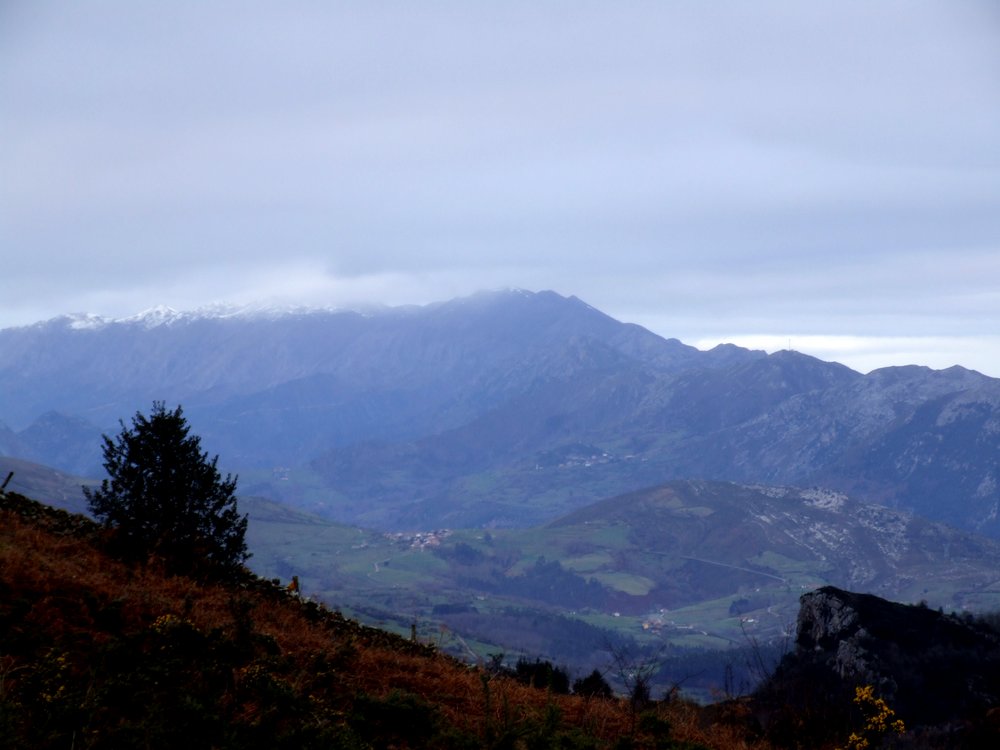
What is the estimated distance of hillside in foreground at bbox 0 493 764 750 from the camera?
30.1 ft

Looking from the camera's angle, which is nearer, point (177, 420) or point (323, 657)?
point (323, 657)

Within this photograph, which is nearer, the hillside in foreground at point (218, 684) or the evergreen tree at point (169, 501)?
the hillside in foreground at point (218, 684)

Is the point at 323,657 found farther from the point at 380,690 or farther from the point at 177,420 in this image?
the point at 177,420

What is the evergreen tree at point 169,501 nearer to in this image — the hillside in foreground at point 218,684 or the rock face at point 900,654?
the hillside in foreground at point 218,684

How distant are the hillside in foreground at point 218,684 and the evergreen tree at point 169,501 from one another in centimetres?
130

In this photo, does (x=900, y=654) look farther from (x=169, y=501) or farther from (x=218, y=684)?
(x=218, y=684)

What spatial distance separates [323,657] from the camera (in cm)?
1209

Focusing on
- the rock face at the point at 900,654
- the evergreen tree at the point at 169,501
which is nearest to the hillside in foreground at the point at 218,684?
the evergreen tree at the point at 169,501

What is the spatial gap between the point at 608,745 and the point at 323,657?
145 inches

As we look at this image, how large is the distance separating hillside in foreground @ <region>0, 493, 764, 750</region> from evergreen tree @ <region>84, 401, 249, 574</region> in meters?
1.30

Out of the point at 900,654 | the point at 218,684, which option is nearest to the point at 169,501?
the point at 218,684

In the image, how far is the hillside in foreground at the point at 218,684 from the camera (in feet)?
30.1

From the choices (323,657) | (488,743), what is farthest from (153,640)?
(488,743)

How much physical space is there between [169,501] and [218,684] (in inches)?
279
